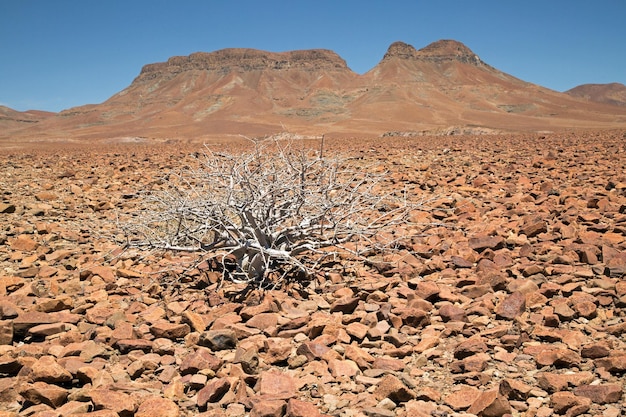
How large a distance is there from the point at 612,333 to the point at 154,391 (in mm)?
2260

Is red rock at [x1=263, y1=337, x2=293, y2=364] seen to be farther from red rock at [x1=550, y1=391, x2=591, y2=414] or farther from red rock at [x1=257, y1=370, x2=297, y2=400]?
red rock at [x1=550, y1=391, x2=591, y2=414]

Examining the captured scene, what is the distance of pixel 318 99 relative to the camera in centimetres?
7612

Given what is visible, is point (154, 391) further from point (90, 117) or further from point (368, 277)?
point (90, 117)

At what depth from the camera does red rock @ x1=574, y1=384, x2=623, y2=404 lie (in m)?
2.10

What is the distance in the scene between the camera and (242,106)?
7838cm

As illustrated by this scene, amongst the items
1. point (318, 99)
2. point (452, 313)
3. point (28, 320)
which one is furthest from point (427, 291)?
point (318, 99)

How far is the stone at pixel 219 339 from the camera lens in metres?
2.84

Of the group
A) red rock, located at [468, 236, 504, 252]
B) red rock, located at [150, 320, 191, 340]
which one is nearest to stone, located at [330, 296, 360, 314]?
red rock, located at [150, 320, 191, 340]

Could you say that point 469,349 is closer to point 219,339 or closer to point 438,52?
point 219,339

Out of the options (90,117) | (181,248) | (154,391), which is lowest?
(154,391)

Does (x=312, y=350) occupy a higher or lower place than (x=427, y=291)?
lower

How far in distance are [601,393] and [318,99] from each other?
7579 centimetres

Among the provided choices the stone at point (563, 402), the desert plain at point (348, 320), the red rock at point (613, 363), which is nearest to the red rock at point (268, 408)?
the desert plain at point (348, 320)

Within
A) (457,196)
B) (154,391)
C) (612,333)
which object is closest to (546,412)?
(612,333)
